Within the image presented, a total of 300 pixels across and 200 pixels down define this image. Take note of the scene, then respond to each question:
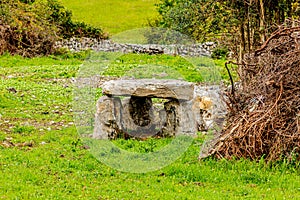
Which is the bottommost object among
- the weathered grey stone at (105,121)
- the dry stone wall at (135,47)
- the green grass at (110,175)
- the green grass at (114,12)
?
the green grass at (110,175)

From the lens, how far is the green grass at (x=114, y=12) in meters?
49.8

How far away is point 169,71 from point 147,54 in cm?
841

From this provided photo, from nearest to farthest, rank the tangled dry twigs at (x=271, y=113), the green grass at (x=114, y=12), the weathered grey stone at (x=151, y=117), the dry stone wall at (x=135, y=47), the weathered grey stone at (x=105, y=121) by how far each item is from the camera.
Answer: the tangled dry twigs at (x=271, y=113)
the weathered grey stone at (x=105, y=121)
the weathered grey stone at (x=151, y=117)
the dry stone wall at (x=135, y=47)
the green grass at (x=114, y=12)

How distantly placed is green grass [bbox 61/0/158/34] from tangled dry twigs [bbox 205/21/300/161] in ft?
116

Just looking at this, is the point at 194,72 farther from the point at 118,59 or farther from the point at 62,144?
the point at 62,144

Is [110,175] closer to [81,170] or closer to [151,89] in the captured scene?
[81,170]

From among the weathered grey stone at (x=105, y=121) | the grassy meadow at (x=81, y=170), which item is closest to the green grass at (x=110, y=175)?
the grassy meadow at (x=81, y=170)

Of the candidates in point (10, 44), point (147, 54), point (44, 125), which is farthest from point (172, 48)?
point (44, 125)

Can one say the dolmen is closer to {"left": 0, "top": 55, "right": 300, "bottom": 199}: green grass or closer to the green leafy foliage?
{"left": 0, "top": 55, "right": 300, "bottom": 199}: green grass

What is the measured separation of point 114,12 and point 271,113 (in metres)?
A: 44.3

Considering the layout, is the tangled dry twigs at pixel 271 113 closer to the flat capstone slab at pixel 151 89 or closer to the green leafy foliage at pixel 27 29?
the flat capstone slab at pixel 151 89

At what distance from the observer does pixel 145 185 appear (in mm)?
9805

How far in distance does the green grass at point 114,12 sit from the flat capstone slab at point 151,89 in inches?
1326

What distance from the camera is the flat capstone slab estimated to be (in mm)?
13328
